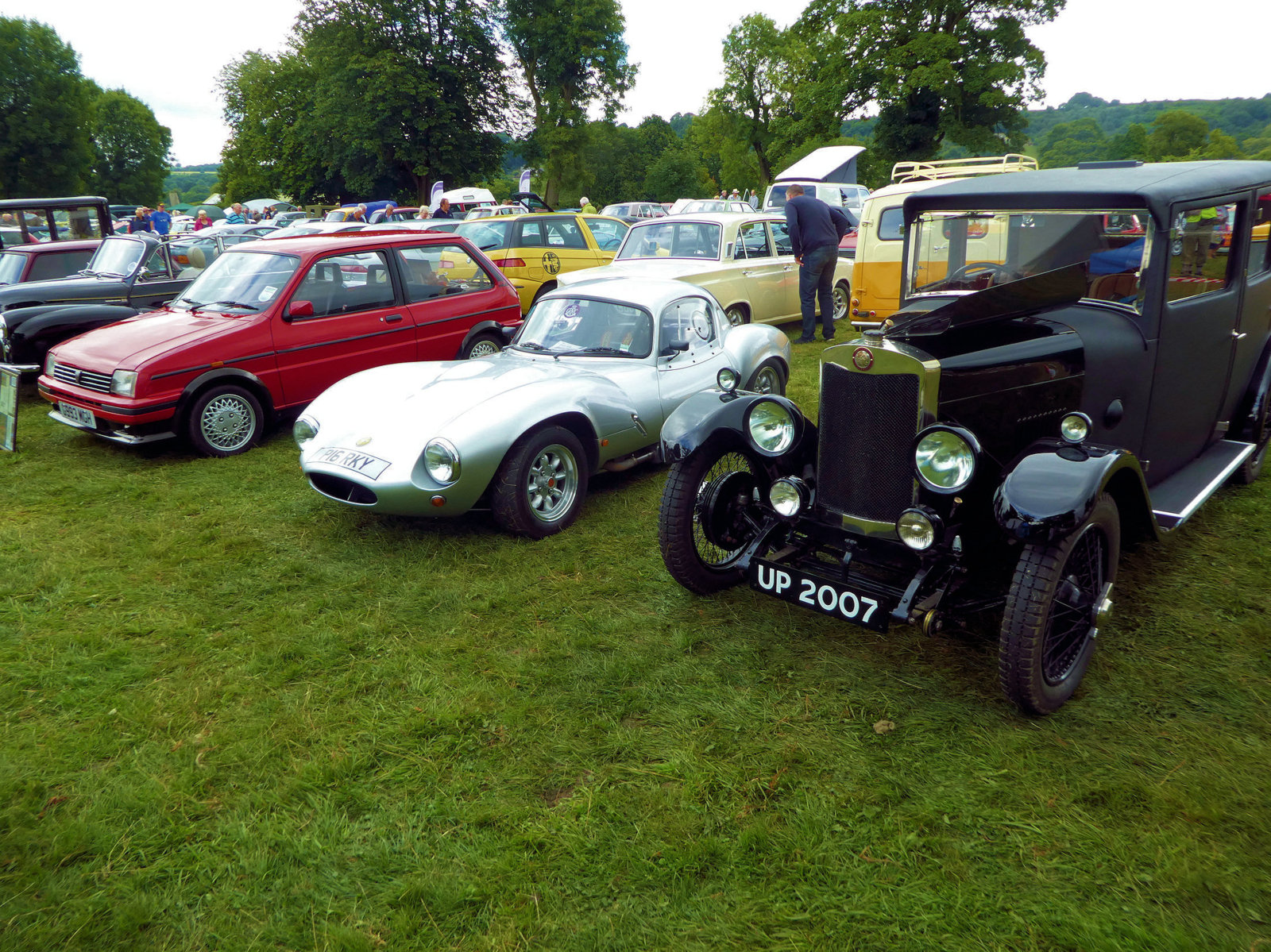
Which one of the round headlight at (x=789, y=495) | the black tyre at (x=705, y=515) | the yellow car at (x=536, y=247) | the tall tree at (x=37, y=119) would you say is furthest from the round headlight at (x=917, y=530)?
the tall tree at (x=37, y=119)

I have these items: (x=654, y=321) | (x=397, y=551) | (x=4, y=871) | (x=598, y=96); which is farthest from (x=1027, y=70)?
(x=4, y=871)

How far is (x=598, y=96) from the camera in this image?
1741 inches

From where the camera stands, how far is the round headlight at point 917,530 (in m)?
3.18

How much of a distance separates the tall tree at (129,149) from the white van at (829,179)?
60020mm

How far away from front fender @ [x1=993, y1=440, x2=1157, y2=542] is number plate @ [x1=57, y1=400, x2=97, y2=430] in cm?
684

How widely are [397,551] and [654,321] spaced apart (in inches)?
95.2

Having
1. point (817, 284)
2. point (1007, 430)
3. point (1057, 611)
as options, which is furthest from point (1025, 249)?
point (817, 284)

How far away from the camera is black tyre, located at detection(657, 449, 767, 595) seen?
4.01 m

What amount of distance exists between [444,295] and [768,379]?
3447mm

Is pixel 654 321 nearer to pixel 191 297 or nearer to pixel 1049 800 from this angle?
pixel 1049 800

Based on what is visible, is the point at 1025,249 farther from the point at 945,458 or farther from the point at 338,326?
the point at 338,326

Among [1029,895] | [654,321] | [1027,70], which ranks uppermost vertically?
[1027,70]

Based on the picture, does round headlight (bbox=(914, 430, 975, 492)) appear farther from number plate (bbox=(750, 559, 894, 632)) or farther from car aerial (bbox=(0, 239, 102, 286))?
car aerial (bbox=(0, 239, 102, 286))

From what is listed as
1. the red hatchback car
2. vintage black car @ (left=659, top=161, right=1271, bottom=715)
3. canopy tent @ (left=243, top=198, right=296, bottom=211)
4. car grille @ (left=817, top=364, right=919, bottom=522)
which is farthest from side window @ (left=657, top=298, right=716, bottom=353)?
canopy tent @ (left=243, top=198, right=296, bottom=211)
